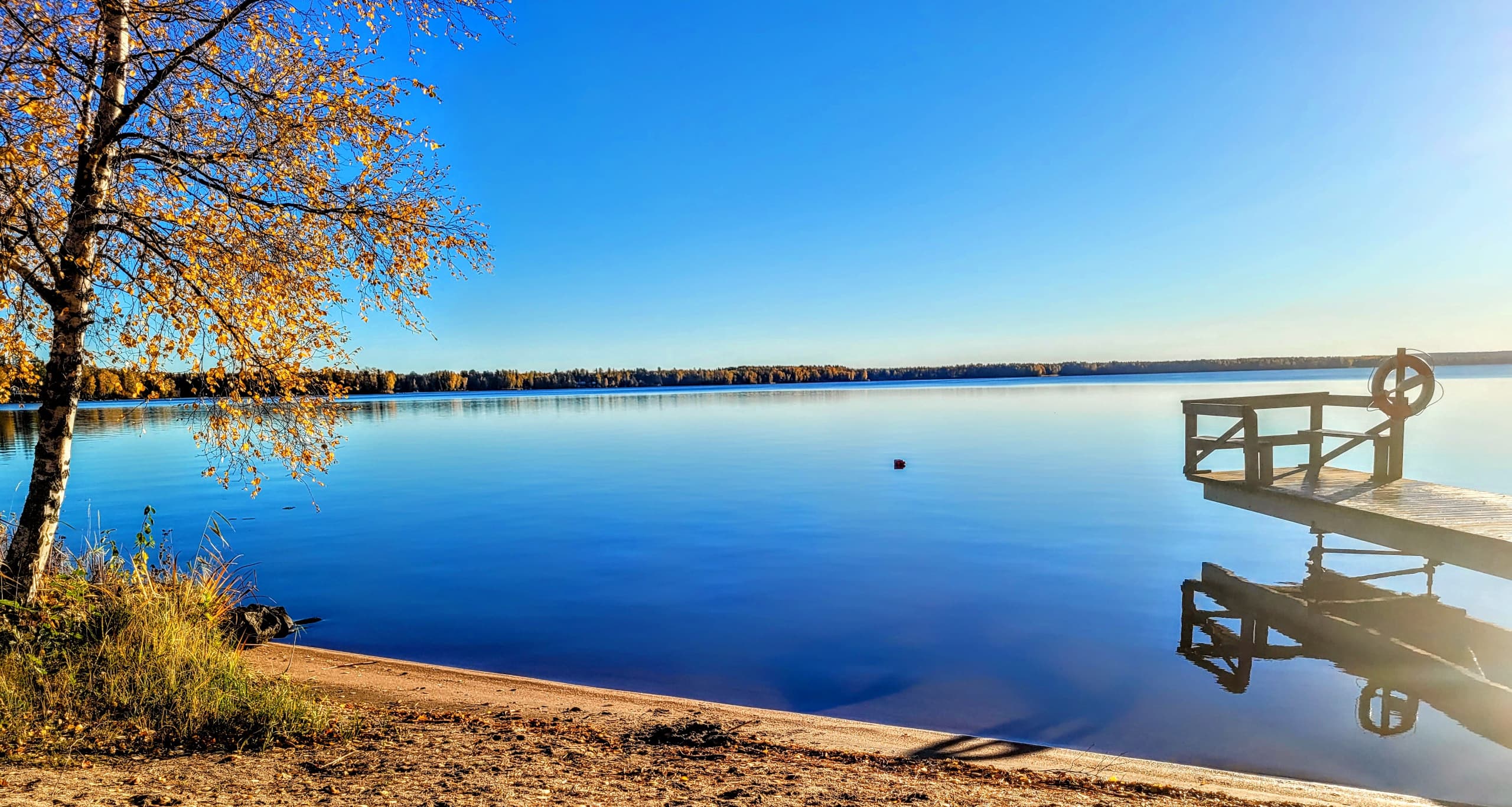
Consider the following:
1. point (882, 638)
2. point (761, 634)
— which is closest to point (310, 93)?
point (761, 634)

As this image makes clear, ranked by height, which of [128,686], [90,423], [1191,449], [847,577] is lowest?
[847,577]

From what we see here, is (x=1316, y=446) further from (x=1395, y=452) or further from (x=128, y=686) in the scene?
(x=128, y=686)

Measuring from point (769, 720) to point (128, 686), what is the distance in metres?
5.78

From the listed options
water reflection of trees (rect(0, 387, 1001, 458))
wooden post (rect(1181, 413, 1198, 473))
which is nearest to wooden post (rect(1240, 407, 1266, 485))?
wooden post (rect(1181, 413, 1198, 473))

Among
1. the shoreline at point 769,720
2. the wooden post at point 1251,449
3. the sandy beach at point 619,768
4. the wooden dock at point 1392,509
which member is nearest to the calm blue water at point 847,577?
the shoreline at point 769,720

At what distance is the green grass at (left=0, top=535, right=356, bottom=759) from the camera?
5.93 metres

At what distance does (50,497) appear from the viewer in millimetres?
7723

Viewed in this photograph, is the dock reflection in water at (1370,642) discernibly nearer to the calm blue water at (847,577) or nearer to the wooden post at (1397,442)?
the calm blue water at (847,577)

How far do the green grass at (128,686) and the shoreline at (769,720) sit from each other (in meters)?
1.41

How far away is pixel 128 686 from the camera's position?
21.7ft

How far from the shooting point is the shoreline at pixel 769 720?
6.93 metres

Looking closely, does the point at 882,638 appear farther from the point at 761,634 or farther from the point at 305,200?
the point at 305,200

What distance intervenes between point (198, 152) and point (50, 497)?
372 cm

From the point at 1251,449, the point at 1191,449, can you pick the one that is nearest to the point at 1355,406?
the point at 1251,449
